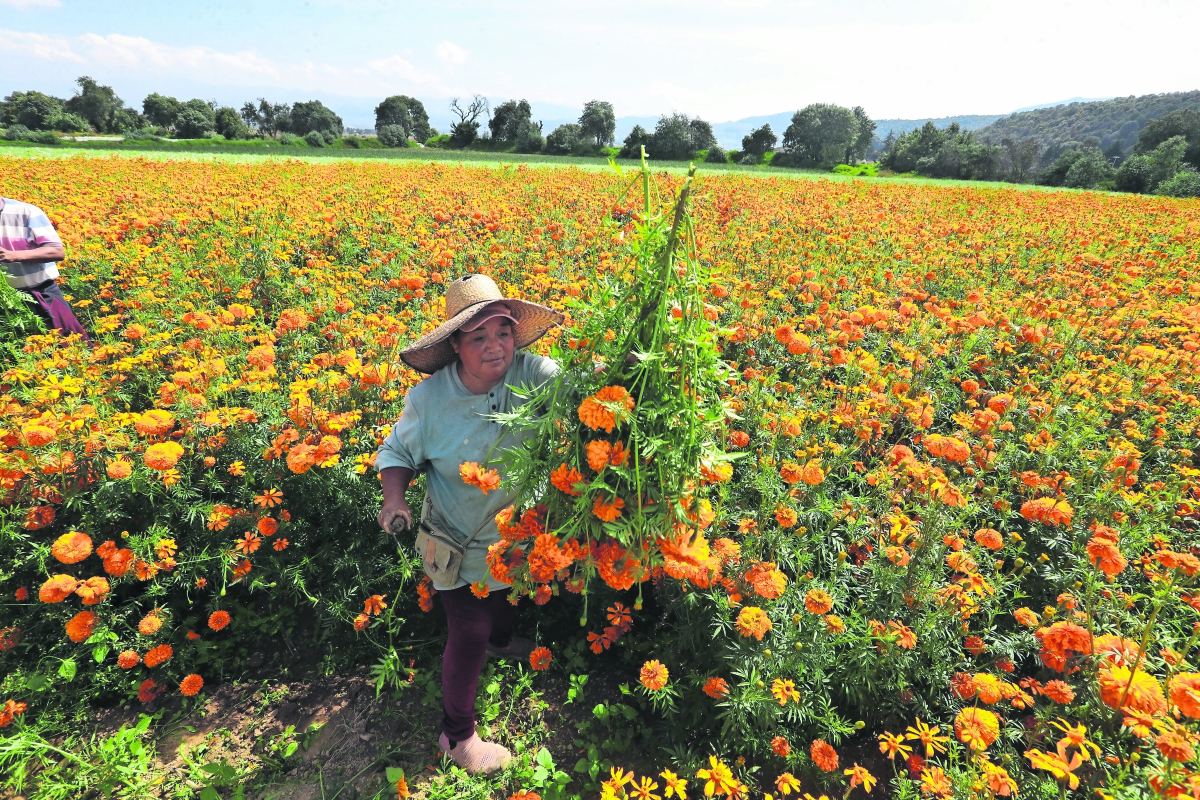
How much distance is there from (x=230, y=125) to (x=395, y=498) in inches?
3147

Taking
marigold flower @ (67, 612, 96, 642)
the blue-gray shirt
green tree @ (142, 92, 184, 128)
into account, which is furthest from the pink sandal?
green tree @ (142, 92, 184, 128)

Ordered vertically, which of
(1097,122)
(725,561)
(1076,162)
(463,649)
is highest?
(1097,122)

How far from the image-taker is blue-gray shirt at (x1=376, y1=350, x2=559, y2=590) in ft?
6.38

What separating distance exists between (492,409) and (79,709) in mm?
2357

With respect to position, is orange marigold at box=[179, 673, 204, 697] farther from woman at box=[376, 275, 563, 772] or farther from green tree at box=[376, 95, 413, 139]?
green tree at box=[376, 95, 413, 139]

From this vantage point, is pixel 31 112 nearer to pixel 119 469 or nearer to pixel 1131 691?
pixel 119 469

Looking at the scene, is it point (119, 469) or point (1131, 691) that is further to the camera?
point (119, 469)

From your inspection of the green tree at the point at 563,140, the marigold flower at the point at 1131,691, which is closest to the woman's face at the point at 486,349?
the marigold flower at the point at 1131,691

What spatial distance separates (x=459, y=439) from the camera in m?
1.95

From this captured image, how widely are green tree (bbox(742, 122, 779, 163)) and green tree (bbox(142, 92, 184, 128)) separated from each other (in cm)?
7328

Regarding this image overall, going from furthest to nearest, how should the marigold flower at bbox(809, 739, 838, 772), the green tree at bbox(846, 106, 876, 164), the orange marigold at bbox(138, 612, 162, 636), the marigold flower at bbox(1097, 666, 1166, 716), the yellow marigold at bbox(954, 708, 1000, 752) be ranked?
1. the green tree at bbox(846, 106, 876, 164)
2. the orange marigold at bbox(138, 612, 162, 636)
3. the marigold flower at bbox(809, 739, 838, 772)
4. the yellow marigold at bbox(954, 708, 1000, 752)
5. the marigold flower at bbox(1097, 666, 1166, 716)

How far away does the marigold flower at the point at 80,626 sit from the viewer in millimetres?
2117

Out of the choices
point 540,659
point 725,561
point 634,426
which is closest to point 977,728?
point 725,561

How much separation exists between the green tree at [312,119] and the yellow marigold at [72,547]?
8247 cm
